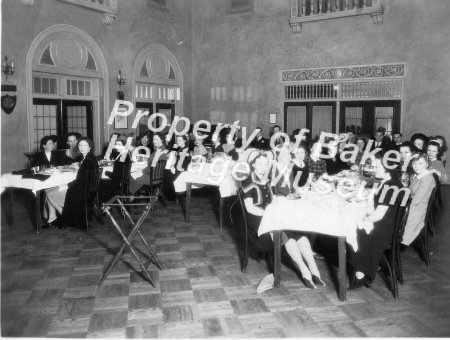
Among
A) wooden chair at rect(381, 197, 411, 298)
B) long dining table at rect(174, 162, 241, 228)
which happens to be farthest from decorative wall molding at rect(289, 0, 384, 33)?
wooden chair at rect(381, 197, 411, 298)

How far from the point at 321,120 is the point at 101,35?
6082mm

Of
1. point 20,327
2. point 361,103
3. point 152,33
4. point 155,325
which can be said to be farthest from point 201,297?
point 152,33

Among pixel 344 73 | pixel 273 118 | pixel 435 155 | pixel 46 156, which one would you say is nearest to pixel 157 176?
pixel 46 156

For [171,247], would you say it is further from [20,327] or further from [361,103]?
[361,103]

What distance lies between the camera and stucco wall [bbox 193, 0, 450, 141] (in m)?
10.4

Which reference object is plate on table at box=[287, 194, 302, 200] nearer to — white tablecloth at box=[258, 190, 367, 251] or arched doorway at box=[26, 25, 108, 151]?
white tablecloth at box=[258, 190, 367, 251]

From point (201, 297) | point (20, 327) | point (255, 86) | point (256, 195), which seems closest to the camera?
point (20, 327)

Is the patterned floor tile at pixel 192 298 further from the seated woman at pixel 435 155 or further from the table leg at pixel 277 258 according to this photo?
the seated woman at pixel 435 155

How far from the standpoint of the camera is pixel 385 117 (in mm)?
11070

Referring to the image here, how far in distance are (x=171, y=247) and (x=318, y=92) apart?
312 inches

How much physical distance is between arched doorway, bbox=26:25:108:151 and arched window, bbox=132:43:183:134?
49.7 inches

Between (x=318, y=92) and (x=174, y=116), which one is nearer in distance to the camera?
(x=318, y=92)

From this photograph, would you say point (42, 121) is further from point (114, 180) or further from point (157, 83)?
point (114, 180)

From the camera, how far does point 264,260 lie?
4.84m
